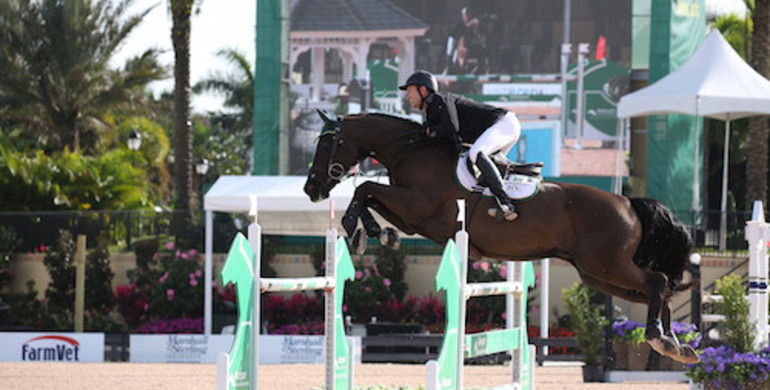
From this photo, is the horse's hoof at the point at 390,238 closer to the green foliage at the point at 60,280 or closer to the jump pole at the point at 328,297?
the jump pole at the point at 328,297

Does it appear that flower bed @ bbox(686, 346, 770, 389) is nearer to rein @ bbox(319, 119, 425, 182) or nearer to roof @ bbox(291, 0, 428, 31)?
rein @ bbox(319, 119, 425, 182)

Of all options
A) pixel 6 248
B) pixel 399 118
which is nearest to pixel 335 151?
pixel 399 118

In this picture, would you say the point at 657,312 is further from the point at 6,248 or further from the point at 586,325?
the point at 6,248

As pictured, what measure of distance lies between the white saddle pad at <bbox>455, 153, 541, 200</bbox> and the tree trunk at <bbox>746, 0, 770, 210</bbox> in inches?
533

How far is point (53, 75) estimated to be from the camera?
1110 inches

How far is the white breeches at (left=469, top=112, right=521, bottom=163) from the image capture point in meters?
7.48

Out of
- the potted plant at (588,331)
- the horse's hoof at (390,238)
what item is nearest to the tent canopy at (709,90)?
the potted plant at (588,331)

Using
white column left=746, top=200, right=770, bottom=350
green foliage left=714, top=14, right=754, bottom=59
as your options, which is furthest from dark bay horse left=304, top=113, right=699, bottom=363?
green foliage left=714, top=14, right=754, bottom=59

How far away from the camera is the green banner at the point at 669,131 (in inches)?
909

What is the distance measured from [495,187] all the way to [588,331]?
21.6 ft

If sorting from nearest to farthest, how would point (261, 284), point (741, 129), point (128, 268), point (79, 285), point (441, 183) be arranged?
point (261, 284), point (441, 183), point (79, 285), point (128, 268), point (741, 129)

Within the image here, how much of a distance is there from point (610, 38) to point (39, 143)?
54.5 feet

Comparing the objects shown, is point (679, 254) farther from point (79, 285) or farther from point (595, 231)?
point (79, 285)

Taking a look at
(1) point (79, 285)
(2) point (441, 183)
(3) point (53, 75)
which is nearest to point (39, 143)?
(3) point (53, 75)
